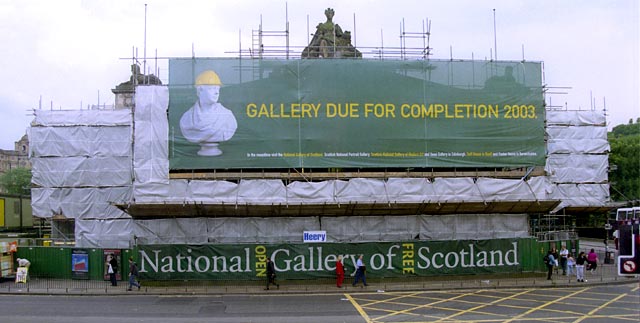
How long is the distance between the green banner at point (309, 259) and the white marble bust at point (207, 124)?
4.74m

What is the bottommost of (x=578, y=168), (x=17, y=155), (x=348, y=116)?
(x=578, y=168)

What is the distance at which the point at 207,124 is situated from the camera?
2595 cm

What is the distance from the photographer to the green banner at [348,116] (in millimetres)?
25953

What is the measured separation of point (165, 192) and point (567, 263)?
62.0 ft

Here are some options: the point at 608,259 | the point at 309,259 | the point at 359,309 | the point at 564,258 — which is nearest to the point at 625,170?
the point at 608,259

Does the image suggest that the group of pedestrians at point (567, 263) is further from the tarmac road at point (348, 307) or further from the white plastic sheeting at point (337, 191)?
the white plastic sheeting at point (337, 191)

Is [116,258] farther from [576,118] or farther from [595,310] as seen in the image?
[576,118]

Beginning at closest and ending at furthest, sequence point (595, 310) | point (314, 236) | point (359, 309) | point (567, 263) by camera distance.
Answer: point (595, 310), point (359, 309), point (314, 236), point (567, 263)

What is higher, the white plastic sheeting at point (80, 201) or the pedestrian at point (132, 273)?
the white plastic sheeting at point (80, 201)

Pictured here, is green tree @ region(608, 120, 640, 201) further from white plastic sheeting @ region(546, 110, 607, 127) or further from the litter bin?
the litter bin

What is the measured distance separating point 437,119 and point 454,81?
2.07 meters

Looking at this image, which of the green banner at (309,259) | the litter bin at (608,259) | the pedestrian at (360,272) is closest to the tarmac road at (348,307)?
the pedestrian at (360,272)

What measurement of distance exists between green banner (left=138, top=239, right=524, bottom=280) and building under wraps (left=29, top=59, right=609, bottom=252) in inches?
45.7

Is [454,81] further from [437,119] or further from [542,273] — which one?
[542,273]
